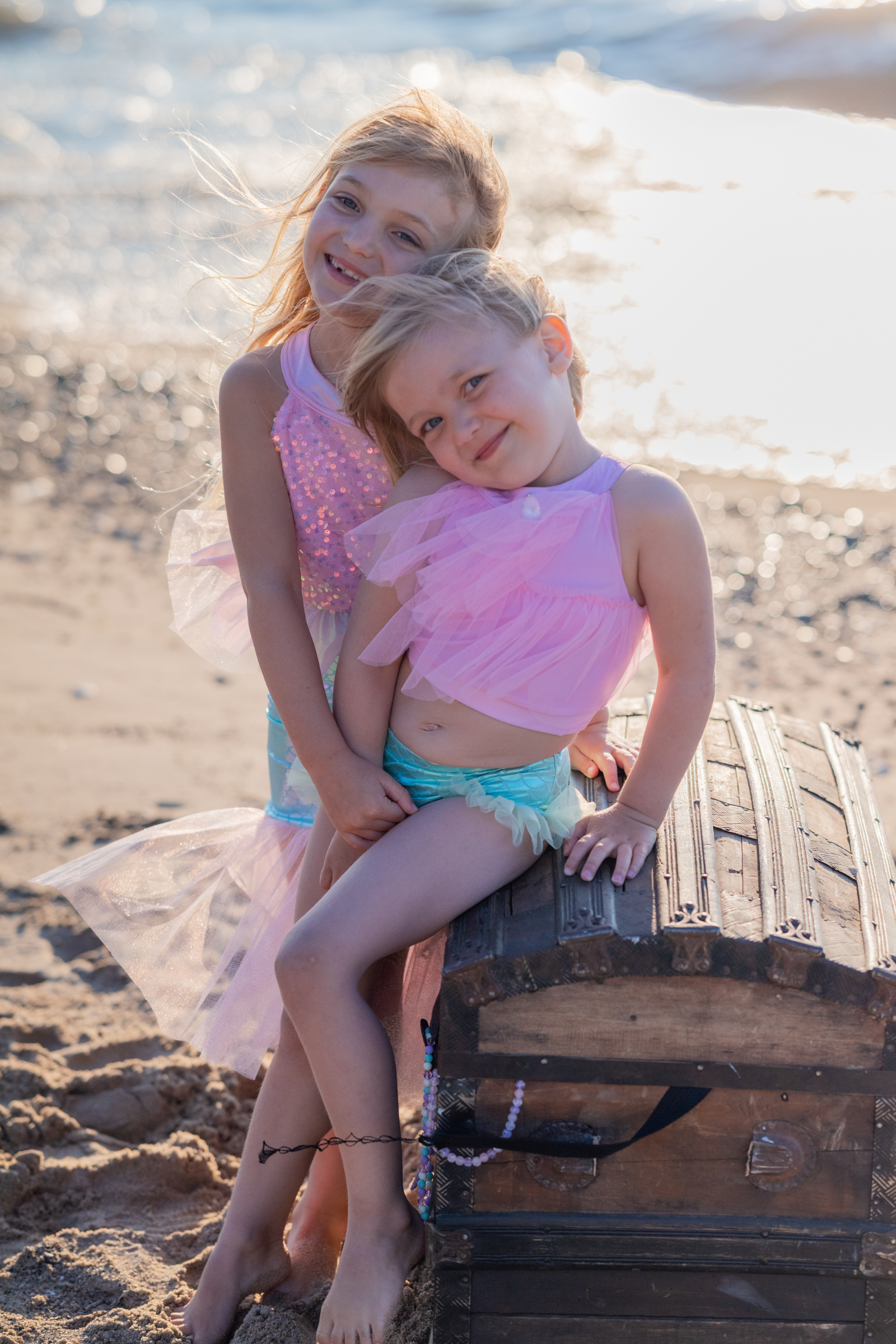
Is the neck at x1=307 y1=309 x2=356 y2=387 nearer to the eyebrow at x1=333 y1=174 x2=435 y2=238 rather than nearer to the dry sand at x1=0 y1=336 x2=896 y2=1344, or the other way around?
the eyebrow at x1=333 y1=174 x2=435 y2=238

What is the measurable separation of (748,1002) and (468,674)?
686 mm

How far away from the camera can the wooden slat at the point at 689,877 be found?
5.73 feet

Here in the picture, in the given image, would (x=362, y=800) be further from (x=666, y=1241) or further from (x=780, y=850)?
(x=666, y=1241)

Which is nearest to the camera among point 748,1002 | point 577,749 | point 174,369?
point 748,1002

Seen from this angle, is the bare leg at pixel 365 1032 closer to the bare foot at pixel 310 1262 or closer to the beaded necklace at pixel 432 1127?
the beaded necklace at pixel 432 1127

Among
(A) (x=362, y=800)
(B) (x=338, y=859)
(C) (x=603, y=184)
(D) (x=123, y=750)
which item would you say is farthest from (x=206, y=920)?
(C) (x=603, y=184)

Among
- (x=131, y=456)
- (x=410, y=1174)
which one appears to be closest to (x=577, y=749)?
(x=410, y=1174)

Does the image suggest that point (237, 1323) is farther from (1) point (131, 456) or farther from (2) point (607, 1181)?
(1) point (131, 456)

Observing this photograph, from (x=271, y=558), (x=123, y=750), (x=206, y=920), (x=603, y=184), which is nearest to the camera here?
(x=271, y=558)

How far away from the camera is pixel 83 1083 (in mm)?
2740

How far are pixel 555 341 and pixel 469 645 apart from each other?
540 millimetres

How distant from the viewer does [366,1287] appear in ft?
6.20

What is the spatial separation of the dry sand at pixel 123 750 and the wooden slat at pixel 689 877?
2.96ft

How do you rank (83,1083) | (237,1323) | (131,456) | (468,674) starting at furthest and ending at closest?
(131,456) < (83,1083) < (237,1323) < (468,674)
